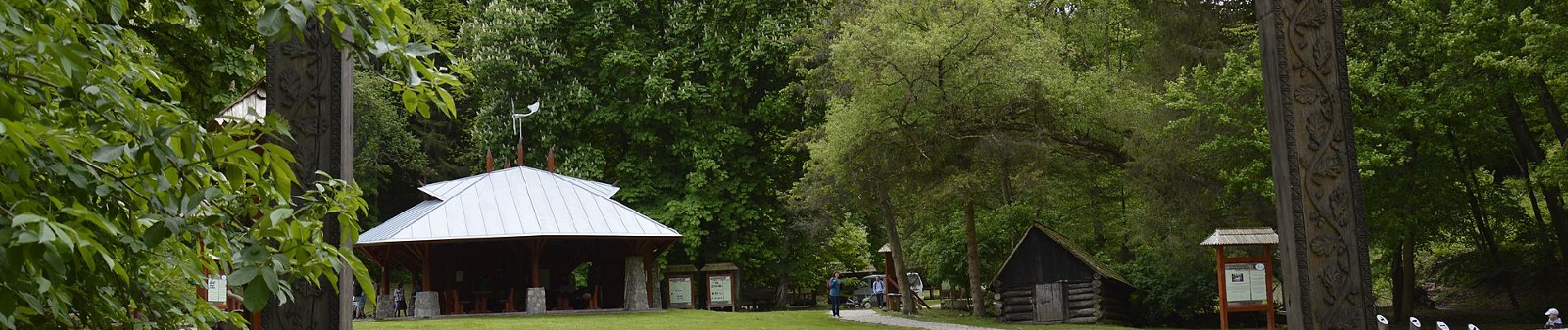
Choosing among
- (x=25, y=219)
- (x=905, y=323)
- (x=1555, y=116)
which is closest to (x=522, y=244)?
(x=905, y=323)

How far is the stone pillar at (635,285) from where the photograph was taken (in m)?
27.0

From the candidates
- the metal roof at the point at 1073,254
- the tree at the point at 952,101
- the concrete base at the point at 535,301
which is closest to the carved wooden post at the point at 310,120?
the tree at the point at 952,101

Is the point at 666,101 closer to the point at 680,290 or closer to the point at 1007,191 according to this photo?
the point at 680,290

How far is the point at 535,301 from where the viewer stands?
2511 centimetres

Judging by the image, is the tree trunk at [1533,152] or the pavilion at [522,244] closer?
the tree trunk at [1533,152]

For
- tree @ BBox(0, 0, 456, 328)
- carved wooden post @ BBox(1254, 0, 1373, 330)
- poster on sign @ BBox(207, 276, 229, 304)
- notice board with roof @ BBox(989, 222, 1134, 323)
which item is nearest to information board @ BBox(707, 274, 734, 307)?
notice board with roof @ BBox(989, 222, 1134, 323)

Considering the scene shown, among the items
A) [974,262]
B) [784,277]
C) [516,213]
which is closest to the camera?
[516,213]

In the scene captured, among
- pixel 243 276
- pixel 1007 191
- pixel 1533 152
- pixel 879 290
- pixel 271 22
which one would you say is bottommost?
pixel 879 290

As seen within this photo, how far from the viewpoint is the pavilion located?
82.4ft

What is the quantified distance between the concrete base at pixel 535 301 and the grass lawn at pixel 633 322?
1.20 feet

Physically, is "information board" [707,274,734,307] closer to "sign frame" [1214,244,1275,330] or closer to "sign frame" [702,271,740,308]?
"sign frame" [702,271,740,308]

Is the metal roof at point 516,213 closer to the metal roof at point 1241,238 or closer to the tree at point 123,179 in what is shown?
the metal roof at point 1241,238

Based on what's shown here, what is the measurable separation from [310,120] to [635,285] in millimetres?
21908

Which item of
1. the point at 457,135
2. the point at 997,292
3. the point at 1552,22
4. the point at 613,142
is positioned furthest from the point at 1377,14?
the point at 457,135
